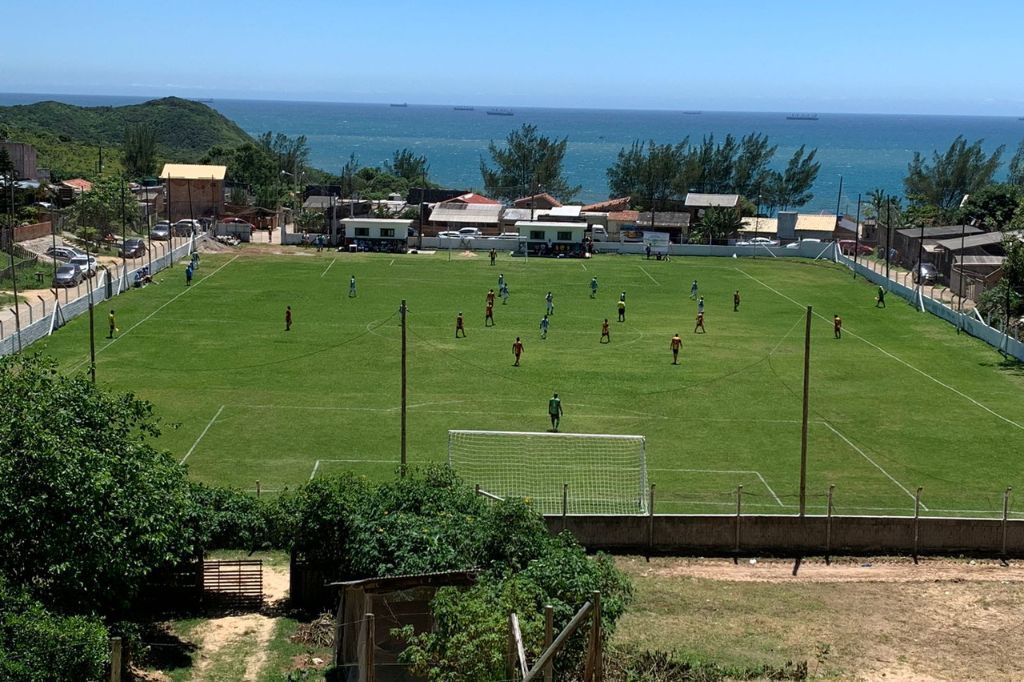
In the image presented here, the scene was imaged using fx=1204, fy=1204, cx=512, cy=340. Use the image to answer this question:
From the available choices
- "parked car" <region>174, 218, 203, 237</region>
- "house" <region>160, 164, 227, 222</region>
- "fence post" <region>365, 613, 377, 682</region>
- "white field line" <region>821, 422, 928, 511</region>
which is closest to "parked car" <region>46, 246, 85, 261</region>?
"parked car" <region>174, 218, 203, 237</region>

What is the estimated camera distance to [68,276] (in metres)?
57.7

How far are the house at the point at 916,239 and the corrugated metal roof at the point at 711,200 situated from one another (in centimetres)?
1751

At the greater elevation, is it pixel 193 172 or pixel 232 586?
pixel 193 172

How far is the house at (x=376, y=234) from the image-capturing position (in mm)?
76438

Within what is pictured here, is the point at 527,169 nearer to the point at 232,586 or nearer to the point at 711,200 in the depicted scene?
the point at 711,200

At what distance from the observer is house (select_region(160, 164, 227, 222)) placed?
293ft

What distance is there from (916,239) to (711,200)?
Answer: 942 inches

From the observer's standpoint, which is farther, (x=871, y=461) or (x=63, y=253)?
(x=63, y=253)

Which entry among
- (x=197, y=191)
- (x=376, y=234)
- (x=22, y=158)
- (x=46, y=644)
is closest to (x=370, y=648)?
(x=46, y=644)

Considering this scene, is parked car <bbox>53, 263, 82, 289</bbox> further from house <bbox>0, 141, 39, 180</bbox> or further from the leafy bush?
the leafy bush

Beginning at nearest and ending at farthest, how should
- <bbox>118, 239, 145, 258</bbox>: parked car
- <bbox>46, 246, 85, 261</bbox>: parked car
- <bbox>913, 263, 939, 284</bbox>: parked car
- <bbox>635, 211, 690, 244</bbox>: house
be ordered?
<bbox>46, 246, 85, 261</bbox>: parked car → <bbox>913, 263, 939, 284</bbox>: parked car → <bbox>118, 239, 145, 258</bbox>: parked car → <bbox>635, 211, 690, 244</bbox>: house

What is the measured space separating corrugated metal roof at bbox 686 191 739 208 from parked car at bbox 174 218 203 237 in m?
37.5

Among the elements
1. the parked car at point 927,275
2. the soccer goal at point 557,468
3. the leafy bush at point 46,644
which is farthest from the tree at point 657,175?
the leafy bush at point 46,644

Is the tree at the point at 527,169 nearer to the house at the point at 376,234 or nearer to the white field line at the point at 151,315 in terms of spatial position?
the house at the point at 376,234
